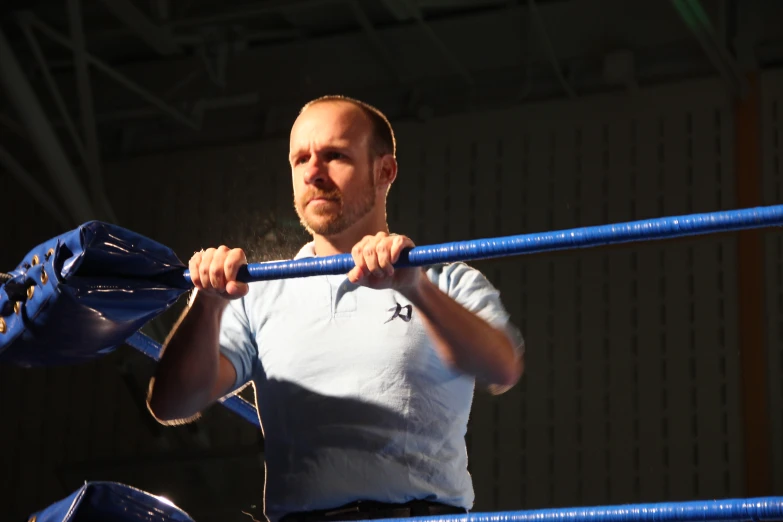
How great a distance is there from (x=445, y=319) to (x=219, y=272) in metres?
0.37

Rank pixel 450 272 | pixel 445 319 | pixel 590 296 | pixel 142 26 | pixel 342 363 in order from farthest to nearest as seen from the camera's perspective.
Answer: pixel 142 26, pixel 590 296, pixel 450 272, pixel 342 363, pixel 445 319

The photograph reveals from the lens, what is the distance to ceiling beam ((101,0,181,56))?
436 centimetres

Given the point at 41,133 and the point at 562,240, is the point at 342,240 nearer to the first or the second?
the point at 562,240

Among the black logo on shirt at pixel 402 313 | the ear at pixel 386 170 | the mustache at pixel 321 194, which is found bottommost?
the black logo on shirt at pixel 402 313

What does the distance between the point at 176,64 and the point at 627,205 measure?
7.53ft

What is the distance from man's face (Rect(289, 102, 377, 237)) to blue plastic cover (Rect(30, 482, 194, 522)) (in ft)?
2.05

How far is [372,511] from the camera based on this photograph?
5.67 feet

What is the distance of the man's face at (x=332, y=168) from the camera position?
1.97 m

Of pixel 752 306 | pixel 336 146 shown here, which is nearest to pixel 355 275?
pixel 336 146

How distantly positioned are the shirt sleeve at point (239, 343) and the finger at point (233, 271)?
1.18 feet

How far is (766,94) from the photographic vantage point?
4.21 m

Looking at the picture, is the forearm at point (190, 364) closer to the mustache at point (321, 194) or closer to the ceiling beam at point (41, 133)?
the mustache at point (321, 194)

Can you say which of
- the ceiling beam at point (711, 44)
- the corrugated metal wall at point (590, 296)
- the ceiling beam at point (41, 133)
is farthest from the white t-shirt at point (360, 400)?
the ceiling beam at point (41, 133)

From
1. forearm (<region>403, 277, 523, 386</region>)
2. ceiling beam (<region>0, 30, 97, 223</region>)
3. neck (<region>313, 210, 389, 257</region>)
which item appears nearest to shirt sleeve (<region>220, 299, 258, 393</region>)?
neck (<region>313, 210, 389, 257</region>)
